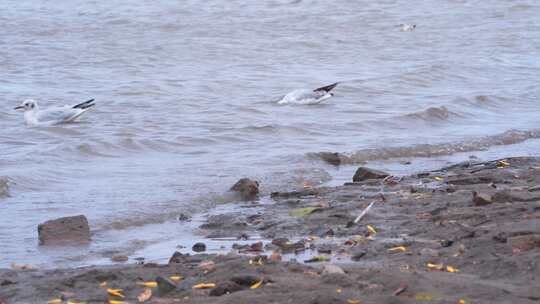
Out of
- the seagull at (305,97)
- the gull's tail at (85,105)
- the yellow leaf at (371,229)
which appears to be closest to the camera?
the yellow leaf at (371,229)

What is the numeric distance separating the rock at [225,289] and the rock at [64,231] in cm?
234

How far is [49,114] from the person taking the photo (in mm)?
12172

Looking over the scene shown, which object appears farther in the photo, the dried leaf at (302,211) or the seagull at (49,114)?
the seagull at (49,114)

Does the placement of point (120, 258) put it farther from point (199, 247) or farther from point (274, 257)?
point (274, 257)

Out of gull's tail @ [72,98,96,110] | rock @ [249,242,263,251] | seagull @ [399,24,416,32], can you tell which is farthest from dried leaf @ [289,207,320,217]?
seagull @ [399,24,416,32]

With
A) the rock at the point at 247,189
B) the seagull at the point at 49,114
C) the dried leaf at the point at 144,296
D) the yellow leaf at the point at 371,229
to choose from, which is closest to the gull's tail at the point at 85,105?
the seagull at the point at 49,114

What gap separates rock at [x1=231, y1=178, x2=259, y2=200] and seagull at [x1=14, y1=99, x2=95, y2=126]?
14.9 feet

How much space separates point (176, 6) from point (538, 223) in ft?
64.9

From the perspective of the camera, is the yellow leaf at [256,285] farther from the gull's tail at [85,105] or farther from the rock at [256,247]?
the gull's tail at [85,105]

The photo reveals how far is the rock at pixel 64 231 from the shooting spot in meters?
6.43

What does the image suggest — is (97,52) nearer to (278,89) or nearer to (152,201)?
(278,89)

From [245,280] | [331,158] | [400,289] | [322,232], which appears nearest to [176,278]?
[245,280]

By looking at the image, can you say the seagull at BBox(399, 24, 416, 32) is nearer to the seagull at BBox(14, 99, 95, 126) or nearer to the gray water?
the gray water

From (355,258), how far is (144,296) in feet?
4.01
